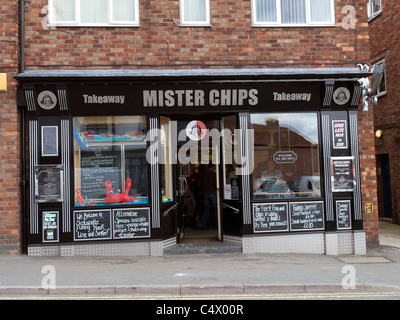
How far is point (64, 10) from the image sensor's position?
8.82 m

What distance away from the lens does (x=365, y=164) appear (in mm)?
9250

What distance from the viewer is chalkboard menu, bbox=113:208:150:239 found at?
8.62 m

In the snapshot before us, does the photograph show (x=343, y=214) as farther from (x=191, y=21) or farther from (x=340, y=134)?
(x=191, y=21)

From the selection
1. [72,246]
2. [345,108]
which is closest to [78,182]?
[72,246]

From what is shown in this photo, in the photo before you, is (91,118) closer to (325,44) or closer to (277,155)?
(277,155)

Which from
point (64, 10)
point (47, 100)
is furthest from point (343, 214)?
point (64, 10)

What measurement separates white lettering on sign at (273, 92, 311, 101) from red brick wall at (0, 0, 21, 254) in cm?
568

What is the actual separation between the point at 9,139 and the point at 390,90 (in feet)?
39.4

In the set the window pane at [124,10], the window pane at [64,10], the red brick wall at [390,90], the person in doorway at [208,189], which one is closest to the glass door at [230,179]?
the person in doorway at [208,189]

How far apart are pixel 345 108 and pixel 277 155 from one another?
187cm

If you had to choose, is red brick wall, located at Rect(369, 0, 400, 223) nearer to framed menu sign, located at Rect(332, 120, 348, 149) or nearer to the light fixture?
framed menu sign, located at Rect(332, 120, 348, 149)

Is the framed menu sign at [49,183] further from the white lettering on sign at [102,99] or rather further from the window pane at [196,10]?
the window pane at [196,10]

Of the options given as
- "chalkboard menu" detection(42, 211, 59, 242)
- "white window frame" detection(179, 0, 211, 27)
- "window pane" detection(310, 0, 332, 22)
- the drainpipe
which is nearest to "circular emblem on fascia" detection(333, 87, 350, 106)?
"window pane" detection(310, 0, 332, 22)

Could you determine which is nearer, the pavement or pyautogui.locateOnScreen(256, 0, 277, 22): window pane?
the pavement
